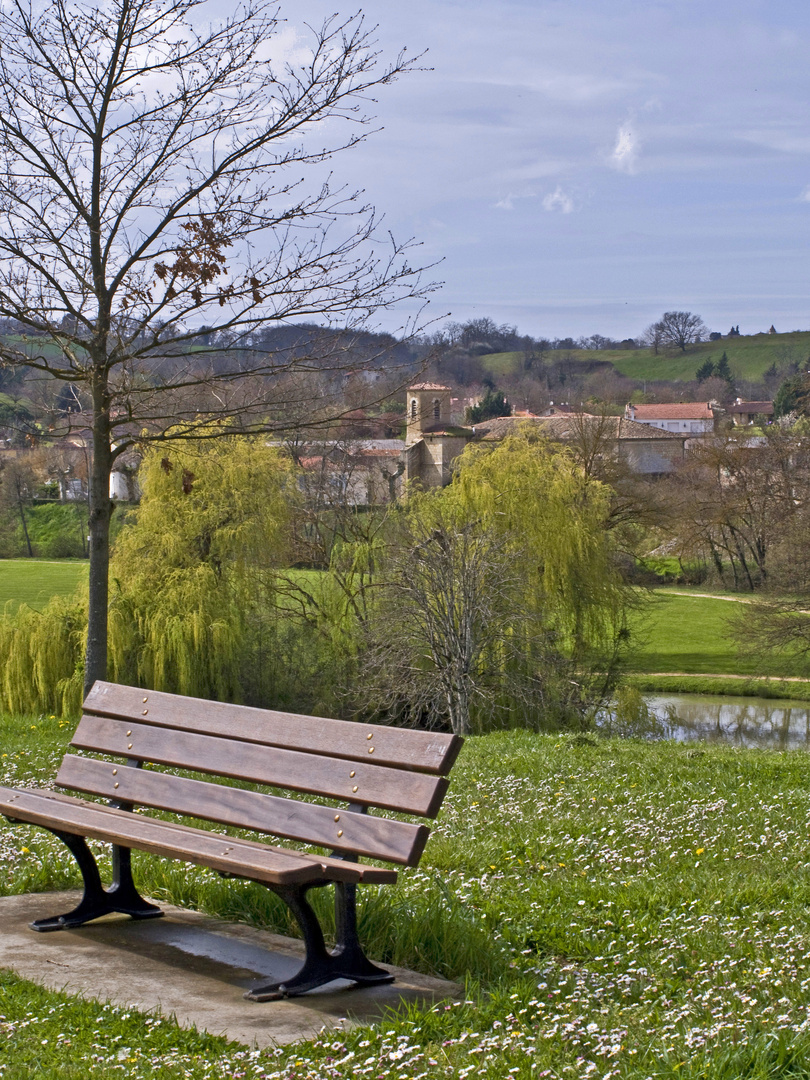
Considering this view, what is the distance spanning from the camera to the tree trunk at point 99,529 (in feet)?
30.4

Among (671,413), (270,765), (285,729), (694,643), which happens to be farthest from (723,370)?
(270,765)

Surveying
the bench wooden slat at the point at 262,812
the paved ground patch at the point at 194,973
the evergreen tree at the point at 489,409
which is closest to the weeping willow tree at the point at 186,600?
the bench wooden slat at the point at 262,812

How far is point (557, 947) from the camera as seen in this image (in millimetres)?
4301

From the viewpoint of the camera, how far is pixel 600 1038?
319 centimetres

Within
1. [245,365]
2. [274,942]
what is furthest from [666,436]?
[274,942]

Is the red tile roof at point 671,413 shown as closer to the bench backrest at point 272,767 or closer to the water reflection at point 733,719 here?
the water reflection at point 733,719

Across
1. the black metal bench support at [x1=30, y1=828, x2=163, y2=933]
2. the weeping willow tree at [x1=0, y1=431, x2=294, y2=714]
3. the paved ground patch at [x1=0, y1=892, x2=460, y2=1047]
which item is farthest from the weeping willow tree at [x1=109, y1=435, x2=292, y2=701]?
the paved ground patch at [x1=0, y1=892, x2=460, y2=1047]

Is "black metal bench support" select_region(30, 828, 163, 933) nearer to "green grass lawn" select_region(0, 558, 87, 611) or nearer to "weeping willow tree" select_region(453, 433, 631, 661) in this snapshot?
"weeping willow tree" select_region(453, 433, 631, 661)

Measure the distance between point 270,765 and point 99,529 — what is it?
603 centimetres

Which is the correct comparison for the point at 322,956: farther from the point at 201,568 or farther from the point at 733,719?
the point at 733,719

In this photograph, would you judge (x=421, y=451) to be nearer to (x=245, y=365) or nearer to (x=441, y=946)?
(x=245, y=365)

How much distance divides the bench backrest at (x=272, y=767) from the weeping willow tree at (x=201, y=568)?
1441cm

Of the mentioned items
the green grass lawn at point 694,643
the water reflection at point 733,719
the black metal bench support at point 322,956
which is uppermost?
the black metal bench support at point 322,956

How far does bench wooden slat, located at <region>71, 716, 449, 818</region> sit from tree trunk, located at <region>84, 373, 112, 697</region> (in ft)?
14.6
